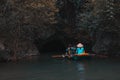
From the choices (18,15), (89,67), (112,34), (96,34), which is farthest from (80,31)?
(89,67)

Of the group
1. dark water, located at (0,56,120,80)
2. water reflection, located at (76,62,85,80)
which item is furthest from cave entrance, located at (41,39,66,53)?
water reflection, located at (76,62,85,80)

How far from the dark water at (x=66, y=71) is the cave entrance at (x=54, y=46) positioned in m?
14.3

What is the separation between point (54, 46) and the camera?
48688 millimetres

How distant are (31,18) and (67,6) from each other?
24.7 feet

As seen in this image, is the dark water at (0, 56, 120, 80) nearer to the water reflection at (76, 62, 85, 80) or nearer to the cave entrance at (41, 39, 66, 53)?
the water reflection at (76, 62, 85, 80)

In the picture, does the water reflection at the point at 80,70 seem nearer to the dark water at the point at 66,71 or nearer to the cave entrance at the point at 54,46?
the dark water at the point at 66,71

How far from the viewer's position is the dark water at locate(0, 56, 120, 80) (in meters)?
24.1

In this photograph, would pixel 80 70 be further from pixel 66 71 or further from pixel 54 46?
pixel 54 46

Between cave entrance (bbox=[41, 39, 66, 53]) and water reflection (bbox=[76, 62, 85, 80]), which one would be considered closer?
water reflection (bbox=[76, 62, 85, 80])

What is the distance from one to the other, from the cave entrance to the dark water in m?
→ 14.3

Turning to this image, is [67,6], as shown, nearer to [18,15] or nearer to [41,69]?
[18,15]

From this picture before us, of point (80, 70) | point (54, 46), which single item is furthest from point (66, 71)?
point (54, 46)

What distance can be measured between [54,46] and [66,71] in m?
A: 22.0

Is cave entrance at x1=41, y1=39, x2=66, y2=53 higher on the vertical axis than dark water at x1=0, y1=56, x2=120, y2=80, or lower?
lower
